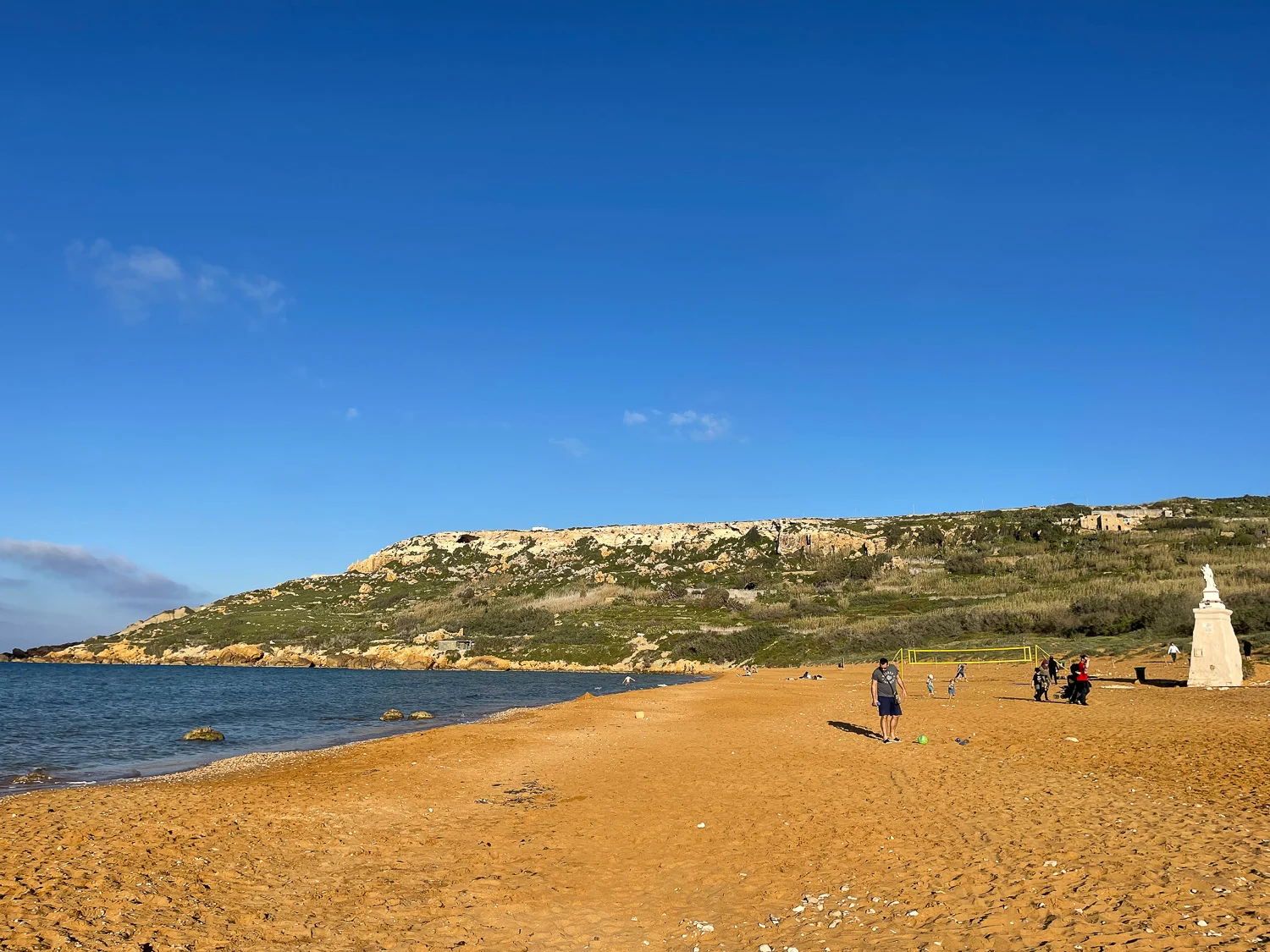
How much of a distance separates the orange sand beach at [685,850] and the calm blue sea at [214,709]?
26.3ft

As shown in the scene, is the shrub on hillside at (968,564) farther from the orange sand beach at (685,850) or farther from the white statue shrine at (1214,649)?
the orange sand beach at (685,850)

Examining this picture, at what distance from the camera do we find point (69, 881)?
9.38 m

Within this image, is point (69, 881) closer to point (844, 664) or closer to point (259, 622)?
point (844, 664)

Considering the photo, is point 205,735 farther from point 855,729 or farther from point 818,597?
point 818,597

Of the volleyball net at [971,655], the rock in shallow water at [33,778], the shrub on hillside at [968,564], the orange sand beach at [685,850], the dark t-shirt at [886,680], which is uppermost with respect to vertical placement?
the shrub on hillside at [968,564]

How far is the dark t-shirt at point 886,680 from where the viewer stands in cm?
2017

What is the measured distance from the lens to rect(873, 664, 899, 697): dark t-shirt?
66.2ft

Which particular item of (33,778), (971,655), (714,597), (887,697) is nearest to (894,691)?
(887,697)

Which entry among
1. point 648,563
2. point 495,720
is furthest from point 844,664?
point 648,563

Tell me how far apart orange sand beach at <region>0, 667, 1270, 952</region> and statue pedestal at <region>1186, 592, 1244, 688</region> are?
10.5 m

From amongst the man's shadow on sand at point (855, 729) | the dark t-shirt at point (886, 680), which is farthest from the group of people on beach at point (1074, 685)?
the dark t-shirt at point (886, 680)

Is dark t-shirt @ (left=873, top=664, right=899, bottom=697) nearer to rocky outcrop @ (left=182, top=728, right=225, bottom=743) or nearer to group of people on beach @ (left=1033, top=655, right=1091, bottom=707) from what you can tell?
group of people on beach @ (left=1033, top=655, right=1091, bottom=707)

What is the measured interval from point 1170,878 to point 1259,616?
49056 millimetres

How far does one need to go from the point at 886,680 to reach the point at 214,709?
36.4 metres
